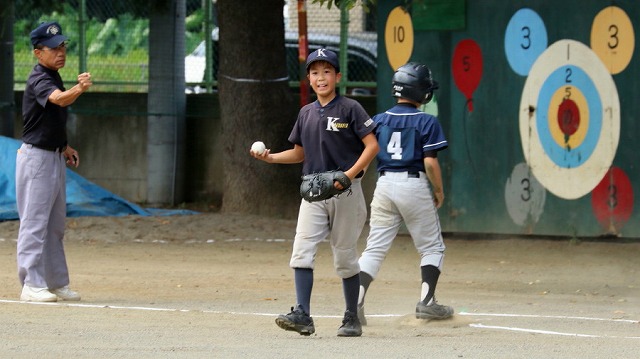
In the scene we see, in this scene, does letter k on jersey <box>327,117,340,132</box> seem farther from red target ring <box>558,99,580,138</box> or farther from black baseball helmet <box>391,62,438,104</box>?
red target ring <box>558,99,580,138</box>

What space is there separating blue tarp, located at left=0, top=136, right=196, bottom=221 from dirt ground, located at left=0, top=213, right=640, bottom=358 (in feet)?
1.51

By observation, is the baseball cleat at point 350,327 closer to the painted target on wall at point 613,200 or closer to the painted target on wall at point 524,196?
the painted target on wall at point 613,200

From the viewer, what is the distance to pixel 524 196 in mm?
13117

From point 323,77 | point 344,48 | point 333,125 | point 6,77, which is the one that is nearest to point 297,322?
point 333,125

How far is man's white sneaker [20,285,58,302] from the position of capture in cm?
899

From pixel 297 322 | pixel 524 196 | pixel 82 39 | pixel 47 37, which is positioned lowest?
pixel 297 322

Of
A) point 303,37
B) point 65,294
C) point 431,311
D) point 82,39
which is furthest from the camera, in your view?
point 82,39

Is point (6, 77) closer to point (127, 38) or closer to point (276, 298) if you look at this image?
point (127, 38)

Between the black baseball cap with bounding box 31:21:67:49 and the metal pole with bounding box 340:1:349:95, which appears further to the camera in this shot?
the metal pole with bounding box 340:1:349:95

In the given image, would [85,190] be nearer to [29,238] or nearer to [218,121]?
[218,121]

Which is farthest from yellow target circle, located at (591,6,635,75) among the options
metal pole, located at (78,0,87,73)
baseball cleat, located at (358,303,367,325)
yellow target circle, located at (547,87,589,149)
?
metal pole, located at (78,0,87,73)

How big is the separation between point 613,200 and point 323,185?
19.5ft

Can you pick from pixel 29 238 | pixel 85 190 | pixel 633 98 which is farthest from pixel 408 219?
pixel 85 190

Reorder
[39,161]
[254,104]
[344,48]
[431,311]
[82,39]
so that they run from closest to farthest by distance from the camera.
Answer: [431,311] → [39,161] → [254,104] → [344,48] → [82,39]
